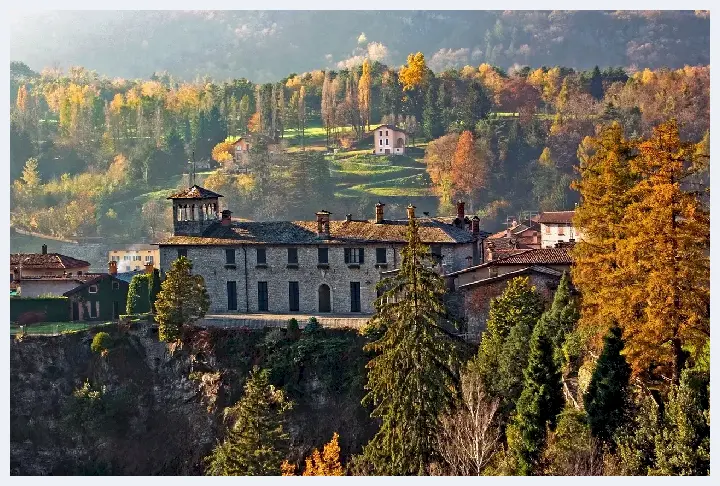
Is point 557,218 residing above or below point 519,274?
below

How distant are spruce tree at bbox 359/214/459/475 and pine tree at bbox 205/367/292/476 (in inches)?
124

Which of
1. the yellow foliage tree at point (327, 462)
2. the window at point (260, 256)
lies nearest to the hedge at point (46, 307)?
the window at point (260, 256)

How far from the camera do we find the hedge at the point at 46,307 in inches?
1962

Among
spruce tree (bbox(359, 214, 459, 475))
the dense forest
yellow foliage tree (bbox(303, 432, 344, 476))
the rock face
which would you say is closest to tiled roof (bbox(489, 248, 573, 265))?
the rock face

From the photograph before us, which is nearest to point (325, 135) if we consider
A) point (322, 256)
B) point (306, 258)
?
point (306, 258)

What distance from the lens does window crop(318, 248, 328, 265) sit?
47.6 metres

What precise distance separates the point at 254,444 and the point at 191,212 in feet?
56.2

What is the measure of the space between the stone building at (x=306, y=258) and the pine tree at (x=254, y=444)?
32.4 feet

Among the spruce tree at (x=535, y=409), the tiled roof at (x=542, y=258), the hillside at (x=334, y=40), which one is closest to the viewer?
the spruce tree at (x=535, y=409)

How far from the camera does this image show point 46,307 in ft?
164

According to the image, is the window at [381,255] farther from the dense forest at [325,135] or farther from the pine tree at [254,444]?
the dense forest at [325,135]

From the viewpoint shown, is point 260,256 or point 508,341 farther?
point 260,256

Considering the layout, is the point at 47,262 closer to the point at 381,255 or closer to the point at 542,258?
the point at 381,255

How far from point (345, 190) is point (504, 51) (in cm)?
3174
